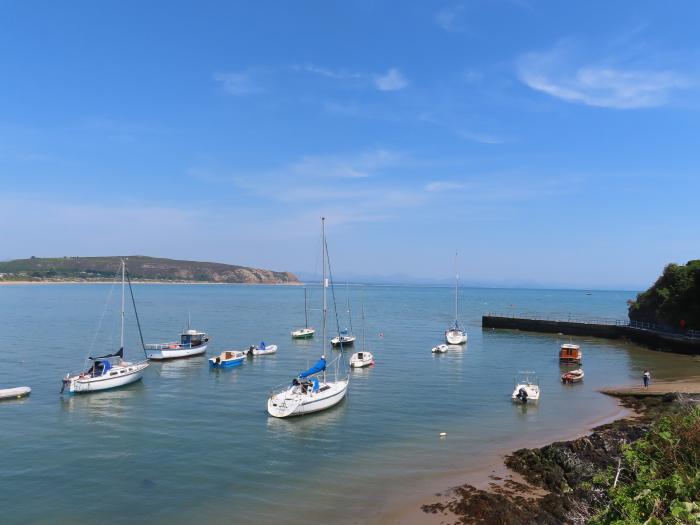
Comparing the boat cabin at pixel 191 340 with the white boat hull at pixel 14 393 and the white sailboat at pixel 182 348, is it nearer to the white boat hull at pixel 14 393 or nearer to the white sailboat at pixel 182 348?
the white sailboat at pixel 182 348

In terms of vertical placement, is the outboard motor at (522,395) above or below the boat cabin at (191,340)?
below

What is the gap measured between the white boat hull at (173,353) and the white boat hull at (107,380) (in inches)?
444

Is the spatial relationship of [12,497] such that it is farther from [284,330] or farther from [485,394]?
[284,330]

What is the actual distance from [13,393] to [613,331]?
73.0 meters

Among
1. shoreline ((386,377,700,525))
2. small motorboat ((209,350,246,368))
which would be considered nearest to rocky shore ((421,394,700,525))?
shoreline ((386,377,700,525))

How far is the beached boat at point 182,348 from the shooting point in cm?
5597

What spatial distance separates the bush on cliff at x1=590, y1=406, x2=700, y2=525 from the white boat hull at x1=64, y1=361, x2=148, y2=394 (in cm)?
3545

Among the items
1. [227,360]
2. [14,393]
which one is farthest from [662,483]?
[227,360]

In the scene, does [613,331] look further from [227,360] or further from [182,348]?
[182,348]

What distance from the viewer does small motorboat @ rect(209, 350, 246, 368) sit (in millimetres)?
50094

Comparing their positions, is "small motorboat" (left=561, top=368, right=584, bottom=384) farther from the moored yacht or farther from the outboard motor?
the moored yacht

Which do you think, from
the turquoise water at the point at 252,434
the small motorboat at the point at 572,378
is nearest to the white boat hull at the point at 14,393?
the turquoise water at the point at 252,434

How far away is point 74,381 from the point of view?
3812 centimetres

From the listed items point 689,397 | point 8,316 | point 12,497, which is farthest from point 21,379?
point 8,316
